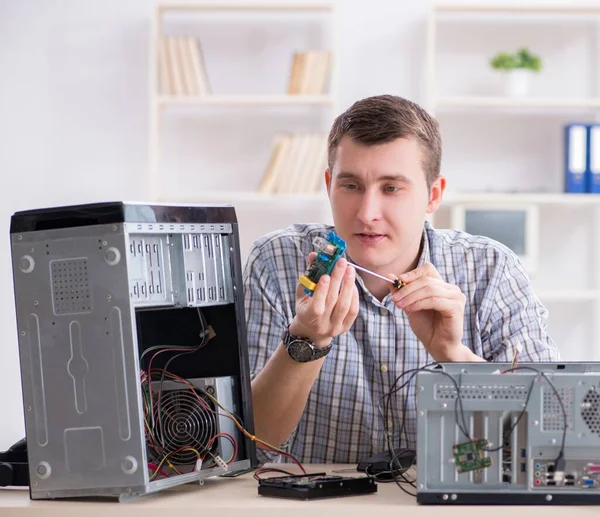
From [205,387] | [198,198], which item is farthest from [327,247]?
[198,198]

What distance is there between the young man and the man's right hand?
4.4 inches

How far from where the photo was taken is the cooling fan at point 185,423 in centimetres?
144

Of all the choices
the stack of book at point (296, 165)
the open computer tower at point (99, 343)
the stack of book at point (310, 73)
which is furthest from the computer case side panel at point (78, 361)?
the stack of book at point (310, 73)

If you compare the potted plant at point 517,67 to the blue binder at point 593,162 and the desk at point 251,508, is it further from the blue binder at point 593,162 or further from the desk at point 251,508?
the desk at point 251,508

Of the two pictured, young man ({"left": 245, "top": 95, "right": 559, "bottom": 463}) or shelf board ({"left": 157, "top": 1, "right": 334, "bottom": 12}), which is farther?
shelf board ({"left": 157, "top": 1, "right": 334, "bottom": 12})

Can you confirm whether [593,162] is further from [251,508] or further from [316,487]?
[251,508]

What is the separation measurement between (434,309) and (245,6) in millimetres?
2490

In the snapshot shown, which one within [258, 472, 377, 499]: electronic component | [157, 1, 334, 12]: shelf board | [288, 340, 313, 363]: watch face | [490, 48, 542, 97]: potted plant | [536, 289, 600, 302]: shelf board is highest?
[157, 1, 334, 12]: shelf board

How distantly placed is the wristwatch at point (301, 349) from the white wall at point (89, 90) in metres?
2.34

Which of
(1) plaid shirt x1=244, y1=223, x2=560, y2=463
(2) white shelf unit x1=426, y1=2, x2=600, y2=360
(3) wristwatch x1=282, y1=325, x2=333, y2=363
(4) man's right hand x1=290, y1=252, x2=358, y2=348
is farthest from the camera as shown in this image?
(2) white shelf unit x1=426, y1=2, x2=600, y2=360

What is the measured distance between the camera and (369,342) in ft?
6.53

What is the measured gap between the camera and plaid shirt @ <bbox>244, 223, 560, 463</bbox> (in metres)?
1.96

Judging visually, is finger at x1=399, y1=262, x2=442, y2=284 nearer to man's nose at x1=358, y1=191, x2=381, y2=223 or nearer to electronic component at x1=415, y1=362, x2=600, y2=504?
man's nose at x1=358, y1=191, x2=381, y2=223

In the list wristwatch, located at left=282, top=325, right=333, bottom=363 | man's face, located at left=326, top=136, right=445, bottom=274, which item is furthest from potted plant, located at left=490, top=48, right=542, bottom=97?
wristwatch, located at left=282, top=325, right=333, bottom=363
